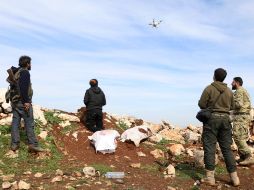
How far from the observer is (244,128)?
11.7 meters

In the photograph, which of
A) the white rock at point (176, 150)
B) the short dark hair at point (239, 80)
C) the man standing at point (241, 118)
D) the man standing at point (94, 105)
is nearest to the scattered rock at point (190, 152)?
the white rock at point (176, 150)

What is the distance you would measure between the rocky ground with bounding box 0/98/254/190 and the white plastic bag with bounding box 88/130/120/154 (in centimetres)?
17

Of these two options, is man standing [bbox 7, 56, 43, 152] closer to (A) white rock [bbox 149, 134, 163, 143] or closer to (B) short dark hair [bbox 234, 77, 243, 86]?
(A) white rock [bbox 149, 134, 163, 143]

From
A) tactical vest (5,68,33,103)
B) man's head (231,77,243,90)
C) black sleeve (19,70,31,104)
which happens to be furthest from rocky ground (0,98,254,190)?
man's head (231,77,243,90)

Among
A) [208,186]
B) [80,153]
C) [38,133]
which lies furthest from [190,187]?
[38,133]

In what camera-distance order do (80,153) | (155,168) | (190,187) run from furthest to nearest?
1. (80,153)
2. (155,168)
3. (190,187)

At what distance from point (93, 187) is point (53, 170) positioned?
198cm

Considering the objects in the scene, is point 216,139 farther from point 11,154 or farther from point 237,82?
point 11,154

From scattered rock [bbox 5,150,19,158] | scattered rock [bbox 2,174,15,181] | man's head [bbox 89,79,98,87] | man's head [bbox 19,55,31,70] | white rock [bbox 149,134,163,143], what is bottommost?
scattered rock [bbox 2,174,15,181]

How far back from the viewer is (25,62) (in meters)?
11.0

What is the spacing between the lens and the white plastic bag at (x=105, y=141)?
40.0 feet

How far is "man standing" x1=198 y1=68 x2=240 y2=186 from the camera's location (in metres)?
9.37

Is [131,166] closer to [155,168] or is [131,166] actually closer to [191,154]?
[155,168]

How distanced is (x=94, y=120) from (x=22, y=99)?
3666 mm
